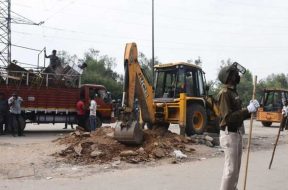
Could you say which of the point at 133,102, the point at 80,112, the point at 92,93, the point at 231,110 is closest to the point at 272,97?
the point at 92,93

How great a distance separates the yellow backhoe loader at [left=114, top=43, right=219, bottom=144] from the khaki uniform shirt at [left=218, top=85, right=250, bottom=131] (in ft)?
22.1

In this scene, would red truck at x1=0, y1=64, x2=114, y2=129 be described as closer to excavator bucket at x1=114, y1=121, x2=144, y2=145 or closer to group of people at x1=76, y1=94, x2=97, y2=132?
group of people at x1=76, y1=94, x2=97, y2=132

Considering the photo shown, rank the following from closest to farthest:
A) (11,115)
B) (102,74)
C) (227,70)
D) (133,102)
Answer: (227,70) < (133,102) < (11,115) < (102,74)

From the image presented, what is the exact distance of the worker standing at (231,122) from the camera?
6539 mm

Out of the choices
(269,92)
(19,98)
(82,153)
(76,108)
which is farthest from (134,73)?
(269,92)

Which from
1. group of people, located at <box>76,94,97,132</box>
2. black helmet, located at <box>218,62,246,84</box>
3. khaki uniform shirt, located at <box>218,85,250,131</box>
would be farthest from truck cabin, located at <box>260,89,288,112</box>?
khaki uniform shirt, located at <box>218,85,250,131</box>

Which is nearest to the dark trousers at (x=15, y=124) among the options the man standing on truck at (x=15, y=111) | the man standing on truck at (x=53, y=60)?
the man standing on truck at (x=15, y=111)

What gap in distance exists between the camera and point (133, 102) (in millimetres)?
14164

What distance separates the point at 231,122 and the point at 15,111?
50.5 ft

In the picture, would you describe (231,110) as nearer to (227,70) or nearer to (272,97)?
(227,70)

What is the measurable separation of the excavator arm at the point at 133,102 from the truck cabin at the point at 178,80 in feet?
5.86

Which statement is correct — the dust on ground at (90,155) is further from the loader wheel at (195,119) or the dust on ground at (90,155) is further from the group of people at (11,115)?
the group of people at (11,115)

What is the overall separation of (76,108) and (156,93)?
19.4ft

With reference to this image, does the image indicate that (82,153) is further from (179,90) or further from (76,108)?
(76,108)
